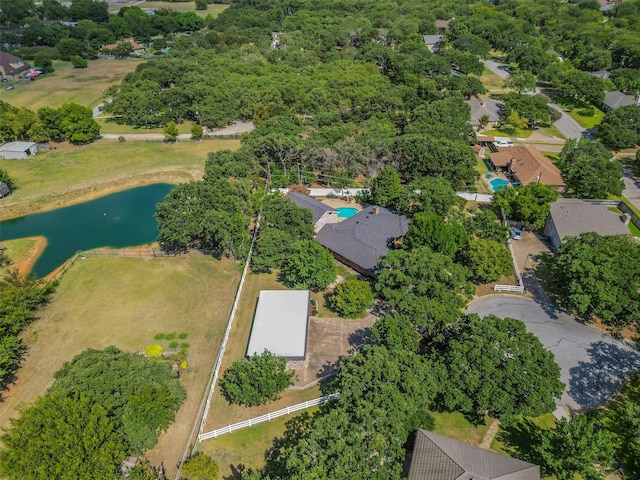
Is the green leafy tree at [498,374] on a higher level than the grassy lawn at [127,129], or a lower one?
higher

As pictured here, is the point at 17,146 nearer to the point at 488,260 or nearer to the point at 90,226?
the point at 90,226

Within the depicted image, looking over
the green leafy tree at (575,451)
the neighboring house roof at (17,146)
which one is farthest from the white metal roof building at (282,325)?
the neighboring house roof at (17,146)

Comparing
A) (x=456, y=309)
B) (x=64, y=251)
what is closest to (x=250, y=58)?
(x=64, y=251)

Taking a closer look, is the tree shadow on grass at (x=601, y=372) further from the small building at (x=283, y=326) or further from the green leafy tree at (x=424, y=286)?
the small building at (x=283, y=326)

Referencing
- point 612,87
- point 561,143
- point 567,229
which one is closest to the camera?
point 567,229

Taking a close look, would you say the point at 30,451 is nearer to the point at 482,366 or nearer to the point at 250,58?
the point at 482,366

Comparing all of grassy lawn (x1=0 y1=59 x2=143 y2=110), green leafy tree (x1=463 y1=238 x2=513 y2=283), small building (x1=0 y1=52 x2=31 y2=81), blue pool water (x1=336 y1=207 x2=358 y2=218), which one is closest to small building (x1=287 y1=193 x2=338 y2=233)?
Result: blue pool water (x1=336 y1=207 x2=358 y2=218)

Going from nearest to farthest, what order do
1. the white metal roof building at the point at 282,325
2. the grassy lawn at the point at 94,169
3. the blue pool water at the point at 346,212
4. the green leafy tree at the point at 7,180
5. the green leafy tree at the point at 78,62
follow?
1. the white metal roof building at the point at 282,325
2. the blue pool water at the point at 346,212
3. the grassy lawn at the point at 94,169
4. the green leafy tree at the point at 7,180
5. the green leafy tree at the point at 78,62
